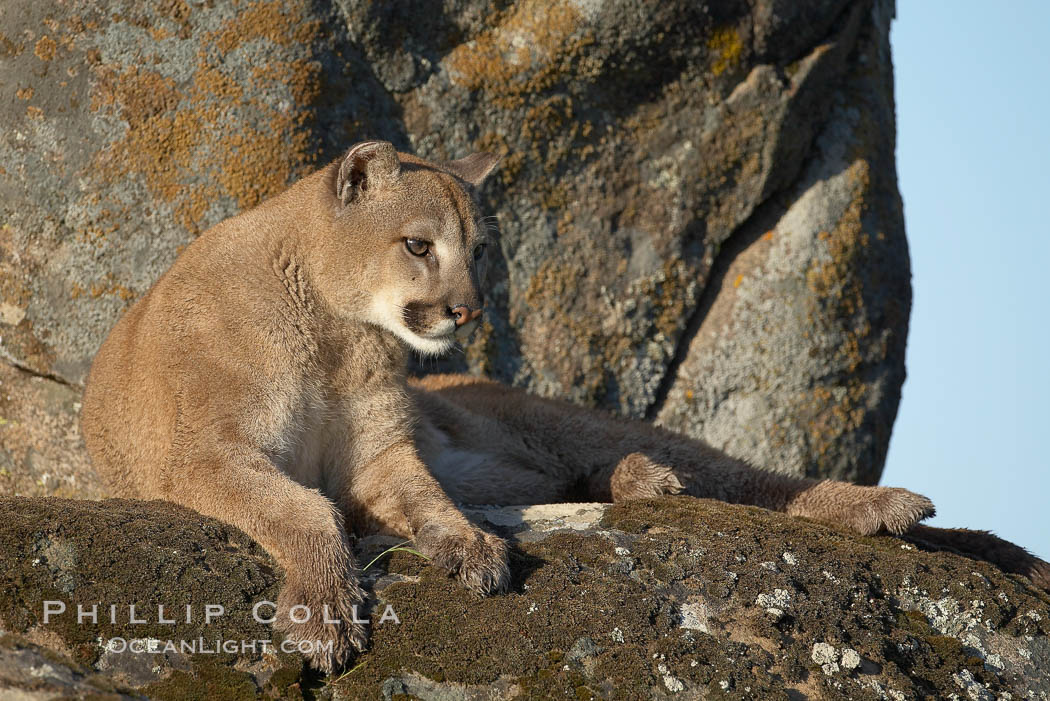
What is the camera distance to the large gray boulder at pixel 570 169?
25.3ft

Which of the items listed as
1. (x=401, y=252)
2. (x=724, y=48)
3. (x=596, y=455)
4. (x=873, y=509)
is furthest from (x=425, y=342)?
(x=724, y=48)

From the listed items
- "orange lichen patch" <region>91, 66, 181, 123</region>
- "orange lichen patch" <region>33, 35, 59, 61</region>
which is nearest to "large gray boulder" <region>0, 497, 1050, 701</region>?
"orange lichen patch" <region>91, 66, 181, 123</region>

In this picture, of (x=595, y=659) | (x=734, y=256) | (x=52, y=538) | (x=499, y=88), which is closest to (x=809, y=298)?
(x=734, y=256)

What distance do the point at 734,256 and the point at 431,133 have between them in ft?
9.44

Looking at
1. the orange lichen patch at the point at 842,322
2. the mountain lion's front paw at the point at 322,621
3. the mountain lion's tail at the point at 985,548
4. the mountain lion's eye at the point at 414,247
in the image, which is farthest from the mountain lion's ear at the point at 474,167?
the orange lichen patch at the point at 842,322

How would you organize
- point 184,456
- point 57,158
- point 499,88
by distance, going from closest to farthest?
point 184,456, point 57,158, point 499,88

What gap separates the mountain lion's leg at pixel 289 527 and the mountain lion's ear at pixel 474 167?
226 cm

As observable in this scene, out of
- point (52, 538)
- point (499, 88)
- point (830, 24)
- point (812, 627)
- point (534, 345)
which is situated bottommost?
point (52, 538)

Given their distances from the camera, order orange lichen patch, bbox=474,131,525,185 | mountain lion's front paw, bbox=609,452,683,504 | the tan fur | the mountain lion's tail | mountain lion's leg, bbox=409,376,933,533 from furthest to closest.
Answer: orange lichen patch, bbox=474,131,525,185
mountain lion's leg, bbox=409,376,933,533
mountain lion's front paw, bbox=609,452,683,504
the mountain lion's tail
the tan fur

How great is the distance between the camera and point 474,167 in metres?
6.50

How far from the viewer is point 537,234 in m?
8.68

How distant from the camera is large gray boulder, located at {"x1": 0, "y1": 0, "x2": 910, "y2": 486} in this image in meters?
7.70

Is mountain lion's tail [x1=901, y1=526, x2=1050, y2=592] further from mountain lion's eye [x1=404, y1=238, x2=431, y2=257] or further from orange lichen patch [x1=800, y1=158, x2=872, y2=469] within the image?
mountain lion's eye [x1=404, y1=238, x2=431, y2=257]

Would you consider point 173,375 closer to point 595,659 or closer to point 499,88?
point 595,659
